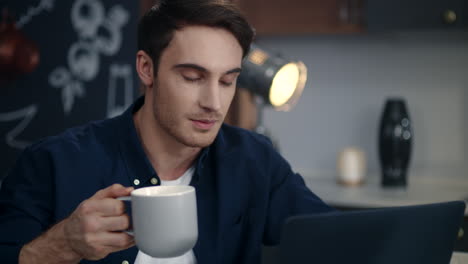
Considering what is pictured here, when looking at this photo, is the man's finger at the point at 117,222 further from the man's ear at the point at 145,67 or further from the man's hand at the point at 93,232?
the man's ear at the point at 145,67

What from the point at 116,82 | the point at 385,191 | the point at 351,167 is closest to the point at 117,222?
the point at 385,191

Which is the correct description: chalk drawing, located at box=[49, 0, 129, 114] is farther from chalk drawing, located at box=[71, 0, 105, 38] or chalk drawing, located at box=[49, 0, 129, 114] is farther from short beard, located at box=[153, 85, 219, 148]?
short beard, located at box=[153, 85, 219, 148]

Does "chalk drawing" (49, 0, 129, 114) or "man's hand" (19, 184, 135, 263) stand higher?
"chalk drawing" (49, 0, 129, 114)

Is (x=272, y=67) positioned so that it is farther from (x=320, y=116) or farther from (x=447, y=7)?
(x=320, y=116)

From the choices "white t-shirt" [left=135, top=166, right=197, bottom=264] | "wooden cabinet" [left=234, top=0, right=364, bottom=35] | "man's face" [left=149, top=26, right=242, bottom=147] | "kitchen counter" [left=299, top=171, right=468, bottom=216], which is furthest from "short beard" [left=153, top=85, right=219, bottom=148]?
"wooden cabinet" [left=234, top=0, right=364, bottom=35]

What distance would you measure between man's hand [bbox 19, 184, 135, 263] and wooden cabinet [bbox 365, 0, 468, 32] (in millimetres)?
1672

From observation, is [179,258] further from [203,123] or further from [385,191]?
[385,191]

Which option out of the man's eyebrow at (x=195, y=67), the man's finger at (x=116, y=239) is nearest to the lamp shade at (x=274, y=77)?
the man's eyebrow at (x=195, y=67)

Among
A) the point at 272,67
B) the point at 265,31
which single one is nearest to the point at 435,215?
the point at 272,67

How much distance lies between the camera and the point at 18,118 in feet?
8.65

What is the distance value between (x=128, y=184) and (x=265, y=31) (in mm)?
1408

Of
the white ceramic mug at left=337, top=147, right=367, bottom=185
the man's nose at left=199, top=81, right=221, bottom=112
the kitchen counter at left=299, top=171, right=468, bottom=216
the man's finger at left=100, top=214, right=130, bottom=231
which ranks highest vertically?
the man's nose at left=199, top=81, right=221, bottom=112

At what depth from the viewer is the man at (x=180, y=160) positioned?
116 cm

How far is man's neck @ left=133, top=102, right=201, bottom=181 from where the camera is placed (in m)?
1.31
